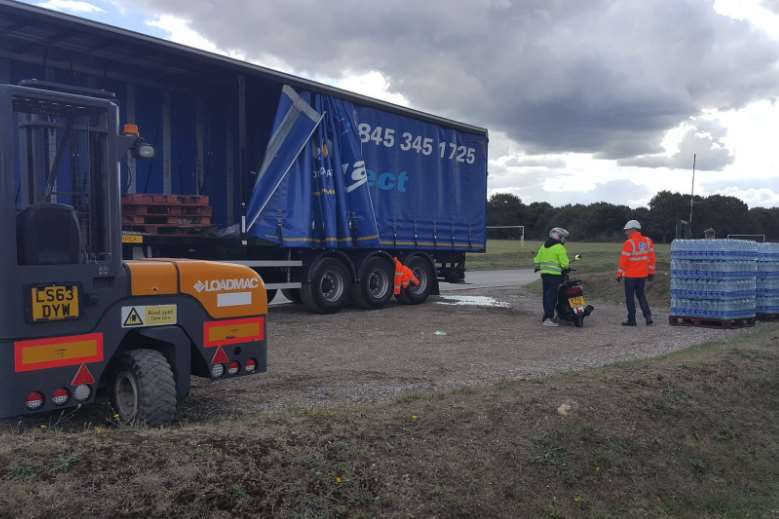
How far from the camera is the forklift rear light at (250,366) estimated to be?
19.4 feet

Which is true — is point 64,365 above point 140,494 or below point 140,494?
above

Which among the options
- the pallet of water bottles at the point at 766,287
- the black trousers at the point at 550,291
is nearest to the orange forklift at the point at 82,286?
the black trousers at the point at 550,291

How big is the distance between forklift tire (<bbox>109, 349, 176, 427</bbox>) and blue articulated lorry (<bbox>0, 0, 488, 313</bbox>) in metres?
5.18

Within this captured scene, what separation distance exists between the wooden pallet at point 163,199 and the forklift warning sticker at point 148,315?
561 cm

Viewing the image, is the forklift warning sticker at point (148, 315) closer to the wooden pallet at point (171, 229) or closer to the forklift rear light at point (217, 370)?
the forklift rear light at point (217, 370)

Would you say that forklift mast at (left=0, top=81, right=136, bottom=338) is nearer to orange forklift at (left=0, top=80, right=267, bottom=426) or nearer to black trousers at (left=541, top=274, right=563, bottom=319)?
orange forklift at (left=0, top=80, right=267, bottom=426)

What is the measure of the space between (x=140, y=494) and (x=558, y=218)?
309 feet

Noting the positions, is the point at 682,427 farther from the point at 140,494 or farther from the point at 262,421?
the point at 140,494

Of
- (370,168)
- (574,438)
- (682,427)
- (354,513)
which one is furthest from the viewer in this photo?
(370,168)

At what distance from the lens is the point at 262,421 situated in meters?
5.07

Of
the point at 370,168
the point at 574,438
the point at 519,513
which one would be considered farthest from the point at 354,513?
the point at 370,168

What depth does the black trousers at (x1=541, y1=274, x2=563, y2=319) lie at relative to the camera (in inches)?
480

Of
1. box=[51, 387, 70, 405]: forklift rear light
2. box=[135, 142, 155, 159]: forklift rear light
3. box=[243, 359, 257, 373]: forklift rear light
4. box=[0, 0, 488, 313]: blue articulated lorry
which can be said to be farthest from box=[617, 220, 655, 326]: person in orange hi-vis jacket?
box=[51, 387, 70, 405]: forklift rear light

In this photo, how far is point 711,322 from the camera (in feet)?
40.7
